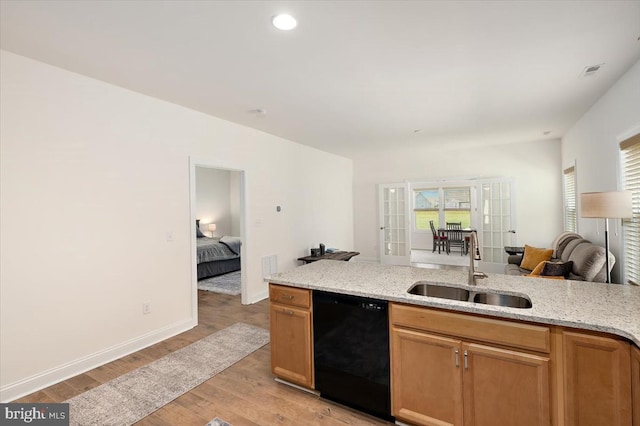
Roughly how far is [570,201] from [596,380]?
498 centimetres

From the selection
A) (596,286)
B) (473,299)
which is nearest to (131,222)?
(473,299)

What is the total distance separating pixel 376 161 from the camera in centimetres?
757

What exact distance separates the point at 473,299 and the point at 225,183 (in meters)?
8.34

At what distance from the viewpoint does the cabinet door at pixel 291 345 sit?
7.32ft

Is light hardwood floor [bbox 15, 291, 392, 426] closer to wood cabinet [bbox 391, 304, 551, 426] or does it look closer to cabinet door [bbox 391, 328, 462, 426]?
cabinet door [bbox 391, 328, 462, 426]

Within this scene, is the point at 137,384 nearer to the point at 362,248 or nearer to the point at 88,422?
the point at 88,422

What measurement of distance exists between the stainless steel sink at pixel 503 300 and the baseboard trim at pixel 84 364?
10.4 ft

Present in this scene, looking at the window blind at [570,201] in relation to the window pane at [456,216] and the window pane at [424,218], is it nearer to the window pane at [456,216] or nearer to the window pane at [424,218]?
the window pane at [456,216]

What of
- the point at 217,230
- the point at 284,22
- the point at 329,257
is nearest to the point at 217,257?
the point at 329,257

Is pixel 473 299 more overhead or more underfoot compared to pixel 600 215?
more underfoot

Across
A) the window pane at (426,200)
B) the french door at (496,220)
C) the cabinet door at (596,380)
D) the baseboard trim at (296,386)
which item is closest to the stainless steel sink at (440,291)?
the cabinet door at (596,380)

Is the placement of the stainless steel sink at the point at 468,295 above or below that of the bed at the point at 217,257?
above

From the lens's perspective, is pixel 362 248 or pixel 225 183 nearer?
pixel 362 248

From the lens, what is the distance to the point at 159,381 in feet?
8.13
